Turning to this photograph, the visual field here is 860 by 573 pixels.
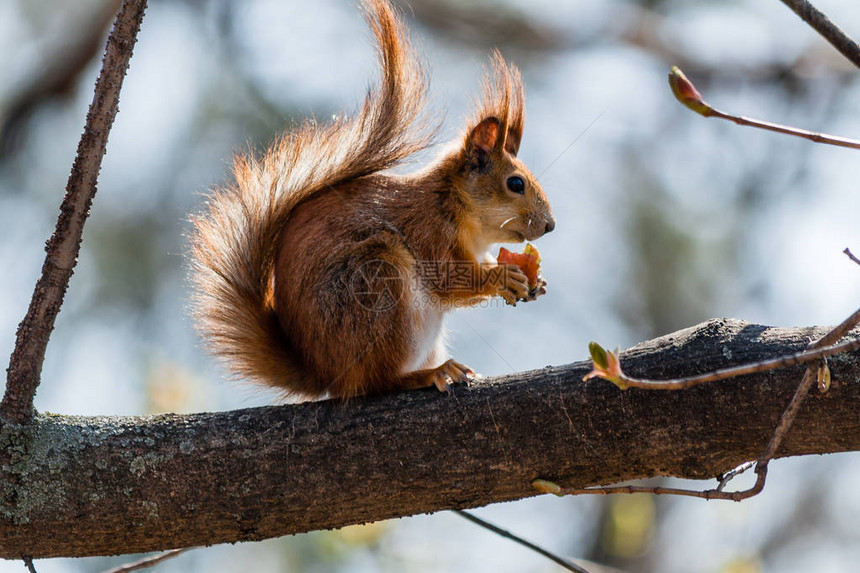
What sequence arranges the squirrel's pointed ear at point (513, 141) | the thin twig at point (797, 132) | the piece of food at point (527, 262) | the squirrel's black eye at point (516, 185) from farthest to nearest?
the squirrel's pointed ear at point (513, 141)
the squirrel's black eye at point (516, 185)
the piece of food at point (527, 262)
the thin twig at point (797, 132)

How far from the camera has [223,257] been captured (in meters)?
2.41

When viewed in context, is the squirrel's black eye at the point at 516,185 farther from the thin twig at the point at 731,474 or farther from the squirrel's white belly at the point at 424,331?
the thin twig at the point at 731,474

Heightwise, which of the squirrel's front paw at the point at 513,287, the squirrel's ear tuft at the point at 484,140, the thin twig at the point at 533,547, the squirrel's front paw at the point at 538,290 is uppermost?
the squirrel's ear tuft at the point at 484,140

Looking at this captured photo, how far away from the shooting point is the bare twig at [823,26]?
1205mm

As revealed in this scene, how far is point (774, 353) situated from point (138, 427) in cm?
134

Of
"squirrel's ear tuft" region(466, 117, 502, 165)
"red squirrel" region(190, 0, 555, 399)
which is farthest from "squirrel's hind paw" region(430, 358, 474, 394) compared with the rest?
"squirrel's ear tuft" region(466, 117, 502, 165)

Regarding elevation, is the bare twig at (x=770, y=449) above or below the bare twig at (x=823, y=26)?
below

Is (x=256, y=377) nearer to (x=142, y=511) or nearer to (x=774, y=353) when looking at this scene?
(x=142, y=511)

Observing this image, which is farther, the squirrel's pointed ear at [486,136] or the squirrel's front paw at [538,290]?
the squirrel's pointed ear at [486,136]

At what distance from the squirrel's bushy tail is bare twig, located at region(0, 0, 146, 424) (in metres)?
0.57

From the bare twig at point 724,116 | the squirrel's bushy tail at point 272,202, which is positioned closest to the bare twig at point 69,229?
the squirrel's bushy tail at point 272,202

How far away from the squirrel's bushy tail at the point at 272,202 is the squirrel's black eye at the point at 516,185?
1.49 ft

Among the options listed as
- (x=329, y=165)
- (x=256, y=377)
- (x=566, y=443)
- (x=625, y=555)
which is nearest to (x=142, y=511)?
(x=256, y=377)

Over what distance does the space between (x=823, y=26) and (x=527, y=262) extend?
150 centimetres
